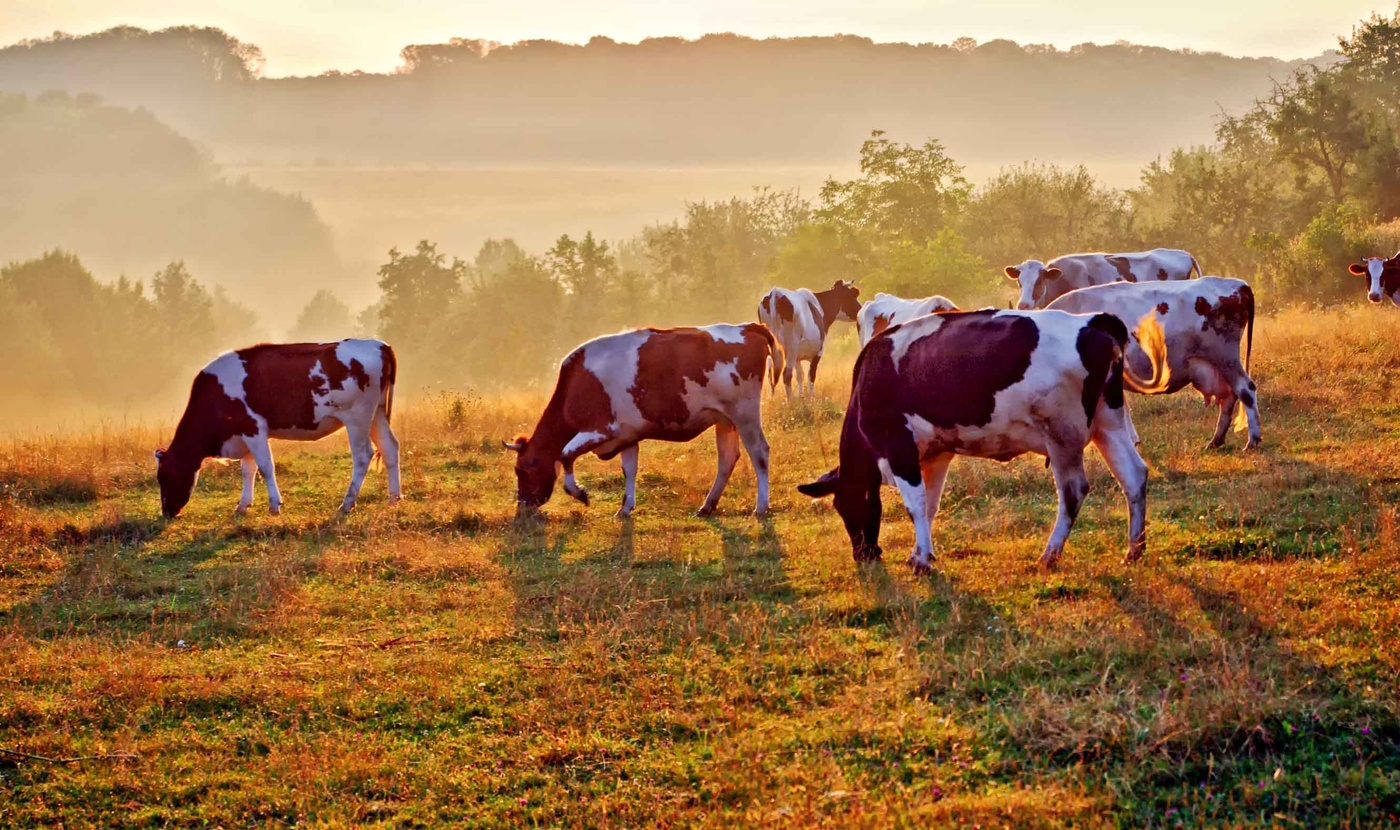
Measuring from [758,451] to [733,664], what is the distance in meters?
5.63

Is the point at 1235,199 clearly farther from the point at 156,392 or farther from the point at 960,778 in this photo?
the point at 156,392

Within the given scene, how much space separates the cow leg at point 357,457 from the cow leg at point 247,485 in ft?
3.49

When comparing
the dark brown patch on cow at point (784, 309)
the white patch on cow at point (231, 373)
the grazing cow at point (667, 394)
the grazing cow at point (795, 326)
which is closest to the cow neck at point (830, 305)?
the grazing cow at point (795, 326)

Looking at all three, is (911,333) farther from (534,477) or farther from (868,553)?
(534,477)

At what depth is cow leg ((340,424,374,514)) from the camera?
14375mm

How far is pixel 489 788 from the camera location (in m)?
6.09

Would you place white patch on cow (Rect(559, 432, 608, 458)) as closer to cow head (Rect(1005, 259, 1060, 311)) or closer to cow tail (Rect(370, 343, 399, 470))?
cow tail (Rect(370, 343, 399, 470))

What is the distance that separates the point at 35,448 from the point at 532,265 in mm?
71393

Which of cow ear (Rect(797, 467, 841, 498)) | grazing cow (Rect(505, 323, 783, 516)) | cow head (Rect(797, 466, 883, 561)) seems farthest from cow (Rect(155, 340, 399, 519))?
cow head (Rect(797, 466, 883, 561))

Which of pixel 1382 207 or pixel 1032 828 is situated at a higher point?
pixel 1382 207

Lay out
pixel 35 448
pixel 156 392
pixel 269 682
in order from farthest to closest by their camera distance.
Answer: pixel 156 392, pixel 35 448, pixel 269 682

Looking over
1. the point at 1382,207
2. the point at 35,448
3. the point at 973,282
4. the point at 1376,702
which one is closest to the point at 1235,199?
the point at 1382,207

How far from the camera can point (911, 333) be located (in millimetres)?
9656

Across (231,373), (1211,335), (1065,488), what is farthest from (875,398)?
(231,373)
